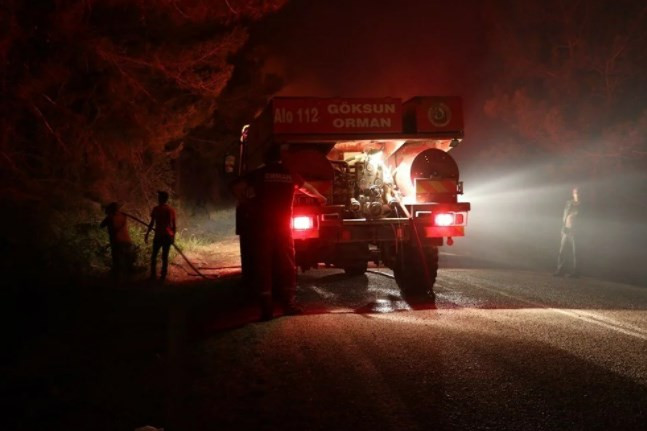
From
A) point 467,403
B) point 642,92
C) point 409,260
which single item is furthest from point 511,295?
point 642,92

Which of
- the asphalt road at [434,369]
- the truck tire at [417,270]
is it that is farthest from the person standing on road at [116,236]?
the truck tire at [417,270]

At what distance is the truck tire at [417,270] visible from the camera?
8.96 meters

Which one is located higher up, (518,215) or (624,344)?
(518,215)

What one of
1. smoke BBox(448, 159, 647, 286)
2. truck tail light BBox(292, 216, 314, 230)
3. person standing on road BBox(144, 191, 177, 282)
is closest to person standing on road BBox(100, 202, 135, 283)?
person standing on road BBox(144, 191, 177, 282)

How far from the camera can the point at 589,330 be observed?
6.28 meters

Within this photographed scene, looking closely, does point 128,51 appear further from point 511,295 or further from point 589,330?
point 589,330

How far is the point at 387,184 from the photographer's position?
9.86 meters

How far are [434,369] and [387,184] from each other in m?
5.26

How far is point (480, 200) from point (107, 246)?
807 inches

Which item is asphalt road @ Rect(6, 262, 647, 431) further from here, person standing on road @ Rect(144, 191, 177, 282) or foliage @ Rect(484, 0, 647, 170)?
foliage @ Rect(484, 0, 647, 170)

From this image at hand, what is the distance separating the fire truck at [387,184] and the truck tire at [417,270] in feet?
0.05

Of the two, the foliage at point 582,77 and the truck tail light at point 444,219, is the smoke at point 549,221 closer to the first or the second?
the foliage at point 582,77

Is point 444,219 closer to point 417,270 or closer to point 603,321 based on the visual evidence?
point 417,270

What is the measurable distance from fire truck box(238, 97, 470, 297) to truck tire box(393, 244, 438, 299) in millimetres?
15
